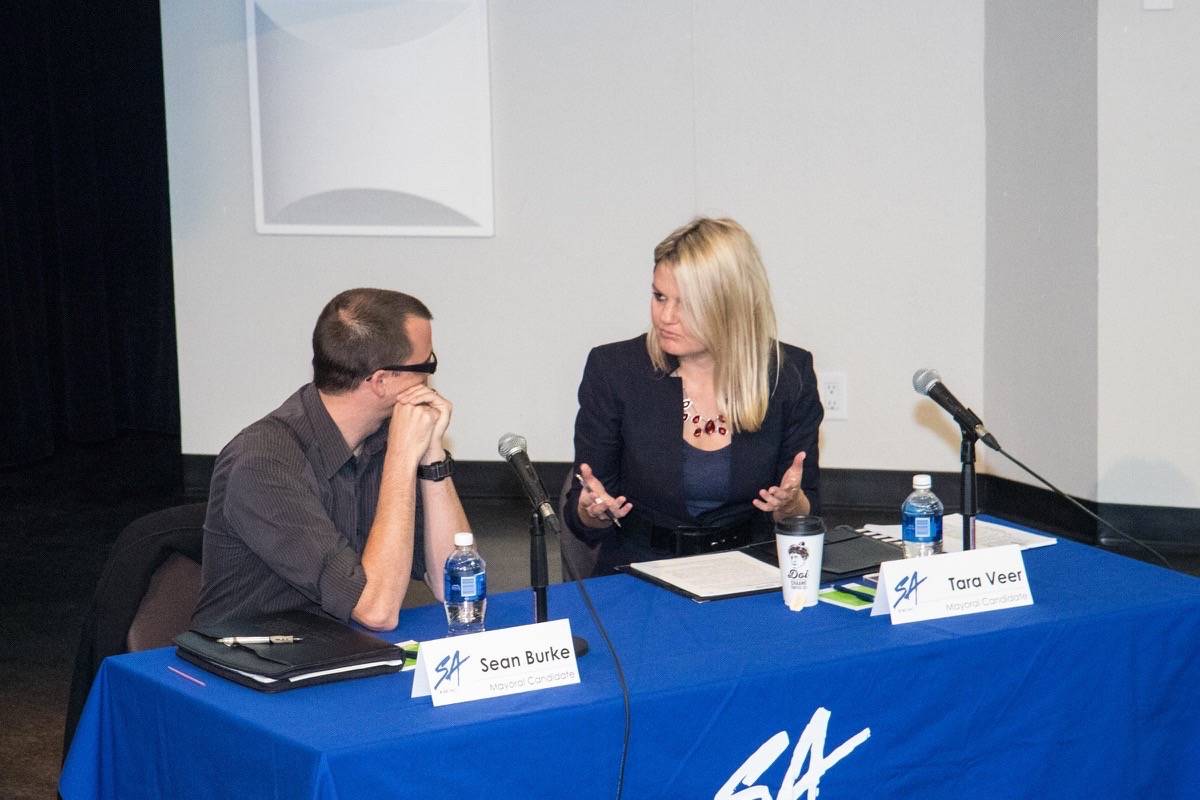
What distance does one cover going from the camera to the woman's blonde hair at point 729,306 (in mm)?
3211

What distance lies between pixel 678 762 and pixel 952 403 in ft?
3.11

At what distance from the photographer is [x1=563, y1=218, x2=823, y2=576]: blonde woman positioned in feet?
10.6

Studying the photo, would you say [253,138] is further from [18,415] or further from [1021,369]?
[1021,369]

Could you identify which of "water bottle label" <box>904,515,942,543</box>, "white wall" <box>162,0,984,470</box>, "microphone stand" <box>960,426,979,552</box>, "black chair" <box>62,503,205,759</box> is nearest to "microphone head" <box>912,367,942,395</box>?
"microphone stand" <box>960,426,979,552</box>

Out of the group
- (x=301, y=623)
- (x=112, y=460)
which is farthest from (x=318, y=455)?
(x=112, y=460)

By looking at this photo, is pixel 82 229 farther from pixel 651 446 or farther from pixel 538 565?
pixel 538 565

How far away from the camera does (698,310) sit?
3.20 metres

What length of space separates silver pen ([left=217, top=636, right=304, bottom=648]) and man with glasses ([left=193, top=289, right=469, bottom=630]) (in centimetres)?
17

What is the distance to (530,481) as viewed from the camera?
2.14 m

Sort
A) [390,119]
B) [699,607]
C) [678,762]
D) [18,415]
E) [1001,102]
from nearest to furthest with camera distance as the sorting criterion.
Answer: [678,762], [699,607], [1001,102], [390,119], [18,415]

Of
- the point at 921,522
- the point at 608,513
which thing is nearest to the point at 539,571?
the point at 921,522

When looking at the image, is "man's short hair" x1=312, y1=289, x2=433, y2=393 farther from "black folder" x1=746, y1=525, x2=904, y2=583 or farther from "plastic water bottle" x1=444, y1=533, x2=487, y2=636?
"black folder" x1=746, y1=525, x2=904, y2=583

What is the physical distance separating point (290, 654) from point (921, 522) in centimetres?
122

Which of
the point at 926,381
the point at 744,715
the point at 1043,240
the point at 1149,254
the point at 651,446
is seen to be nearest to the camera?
the point at 744,715
